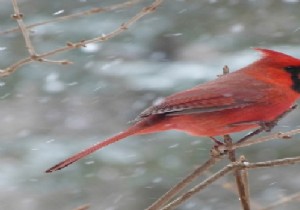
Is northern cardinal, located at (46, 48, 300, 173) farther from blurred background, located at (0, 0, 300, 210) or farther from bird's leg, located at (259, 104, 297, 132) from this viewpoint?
blurred background, located at (0, 0, 300, 210)

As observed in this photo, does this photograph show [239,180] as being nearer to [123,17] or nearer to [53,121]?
[53,121]

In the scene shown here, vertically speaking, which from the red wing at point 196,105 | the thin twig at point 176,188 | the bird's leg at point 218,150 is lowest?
the thin twig at point 176,188

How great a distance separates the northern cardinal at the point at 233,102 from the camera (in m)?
1.74

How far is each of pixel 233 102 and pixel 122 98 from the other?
3.24 metres

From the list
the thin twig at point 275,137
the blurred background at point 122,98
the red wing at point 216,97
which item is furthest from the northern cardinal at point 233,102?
the blurred background at point 122,98

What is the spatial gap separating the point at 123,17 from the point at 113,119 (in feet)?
2.35

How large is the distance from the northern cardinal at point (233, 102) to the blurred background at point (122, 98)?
2.32 meters

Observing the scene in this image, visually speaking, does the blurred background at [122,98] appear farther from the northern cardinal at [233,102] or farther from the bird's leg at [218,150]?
the bird's leg at [218,150]

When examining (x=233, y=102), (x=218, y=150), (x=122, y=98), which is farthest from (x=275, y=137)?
(x=122, y=98)

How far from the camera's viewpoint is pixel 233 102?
6.00 ft

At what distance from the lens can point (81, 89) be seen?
203 inches

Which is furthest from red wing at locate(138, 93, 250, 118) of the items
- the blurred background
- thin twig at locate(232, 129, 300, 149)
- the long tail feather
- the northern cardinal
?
the blurred background

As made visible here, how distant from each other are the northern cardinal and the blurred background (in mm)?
2319

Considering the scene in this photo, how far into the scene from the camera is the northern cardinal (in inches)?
68.4
